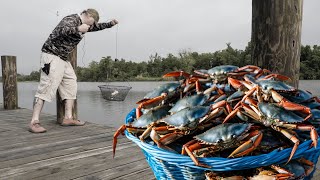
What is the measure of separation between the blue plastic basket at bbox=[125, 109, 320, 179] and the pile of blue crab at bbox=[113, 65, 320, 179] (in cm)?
3

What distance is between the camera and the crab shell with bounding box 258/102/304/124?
4.91 ft

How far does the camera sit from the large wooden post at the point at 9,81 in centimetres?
895

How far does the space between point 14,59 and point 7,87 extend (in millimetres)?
820

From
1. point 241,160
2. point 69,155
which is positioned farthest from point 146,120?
point 69,155

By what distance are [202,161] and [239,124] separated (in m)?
0.25

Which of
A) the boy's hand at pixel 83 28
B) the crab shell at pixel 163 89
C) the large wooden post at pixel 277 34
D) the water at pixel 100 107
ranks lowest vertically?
the water at pixel 100 107

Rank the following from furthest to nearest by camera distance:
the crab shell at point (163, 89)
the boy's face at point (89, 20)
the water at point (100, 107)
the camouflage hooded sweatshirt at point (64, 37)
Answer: the water at point (100, 107)
the boy's face at point (89, 20)
the camouflage hooded sweatshirt at point (64, 37)
the crab shell at point (163, 89)

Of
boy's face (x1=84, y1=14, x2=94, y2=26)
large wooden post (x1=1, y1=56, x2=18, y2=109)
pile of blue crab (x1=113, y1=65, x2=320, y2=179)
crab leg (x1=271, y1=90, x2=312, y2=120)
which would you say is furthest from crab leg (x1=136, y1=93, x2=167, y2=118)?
large wooden post (x1=1, y1=56, x2=18, y2=109)

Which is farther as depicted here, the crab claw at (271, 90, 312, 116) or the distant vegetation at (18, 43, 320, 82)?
the distant vegetation at (18, 43, 320, 82)

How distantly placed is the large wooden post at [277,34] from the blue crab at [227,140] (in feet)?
5.28

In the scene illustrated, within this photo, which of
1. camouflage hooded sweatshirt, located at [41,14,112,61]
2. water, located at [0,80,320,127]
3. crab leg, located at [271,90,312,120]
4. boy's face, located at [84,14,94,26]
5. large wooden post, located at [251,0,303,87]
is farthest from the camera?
water, located at [0,80,320,127]

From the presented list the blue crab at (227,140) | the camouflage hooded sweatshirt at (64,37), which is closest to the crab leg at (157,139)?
the blue crab at (227,140)

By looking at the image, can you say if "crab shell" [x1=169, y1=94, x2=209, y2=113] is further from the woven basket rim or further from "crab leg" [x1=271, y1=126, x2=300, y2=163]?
"crab leg" [x1=271, y1=126, x2=300, y2=163]

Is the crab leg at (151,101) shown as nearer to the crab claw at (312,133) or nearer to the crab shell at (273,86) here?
the crab shell at (273,86)
